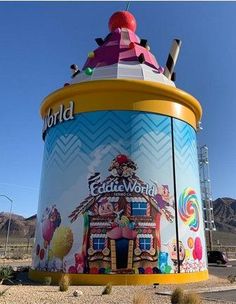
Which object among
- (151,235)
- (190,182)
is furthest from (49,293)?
(190,182)

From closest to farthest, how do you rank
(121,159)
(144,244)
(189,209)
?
(144,244), (121,159), (189,209)

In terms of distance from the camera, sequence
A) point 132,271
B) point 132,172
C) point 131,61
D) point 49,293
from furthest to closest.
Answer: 1. point 131,61
2. point 132,172
3. point 132,271
4. point 49,293

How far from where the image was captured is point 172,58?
21.8m

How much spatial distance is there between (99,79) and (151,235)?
8.01 metres

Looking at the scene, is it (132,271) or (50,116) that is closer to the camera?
(132,271)

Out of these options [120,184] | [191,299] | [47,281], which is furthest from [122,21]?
[191,299]

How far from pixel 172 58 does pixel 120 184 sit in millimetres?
8382

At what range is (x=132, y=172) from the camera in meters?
17.9

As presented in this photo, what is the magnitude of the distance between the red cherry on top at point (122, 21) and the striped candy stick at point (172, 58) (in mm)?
4041

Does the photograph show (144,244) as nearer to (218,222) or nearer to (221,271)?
(221,271)

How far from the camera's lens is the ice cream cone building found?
1698 centimetres

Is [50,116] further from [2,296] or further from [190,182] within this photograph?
[2,296]

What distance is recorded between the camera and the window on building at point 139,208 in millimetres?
17297

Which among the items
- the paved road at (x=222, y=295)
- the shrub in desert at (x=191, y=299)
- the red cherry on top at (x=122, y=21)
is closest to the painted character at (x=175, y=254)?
the paved road at (x=222, y=295)
